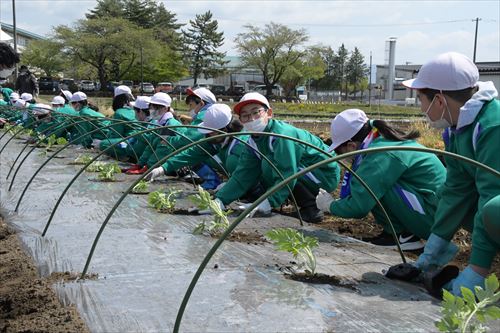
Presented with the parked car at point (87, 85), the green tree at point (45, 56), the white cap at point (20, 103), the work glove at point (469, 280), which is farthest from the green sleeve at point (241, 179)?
the green tree at point (45, 56)

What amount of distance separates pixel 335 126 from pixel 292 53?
5712 cm

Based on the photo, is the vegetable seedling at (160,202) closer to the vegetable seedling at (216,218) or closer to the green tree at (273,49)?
the vegetable seedling at (216,218)

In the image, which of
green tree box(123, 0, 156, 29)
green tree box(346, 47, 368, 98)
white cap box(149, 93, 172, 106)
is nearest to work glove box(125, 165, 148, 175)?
white cap box(149, 93, 172, 106)

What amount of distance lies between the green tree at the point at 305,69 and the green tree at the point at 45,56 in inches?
868

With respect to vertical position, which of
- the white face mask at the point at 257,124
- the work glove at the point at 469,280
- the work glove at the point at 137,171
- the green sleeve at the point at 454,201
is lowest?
the work glove at the point at 137,171

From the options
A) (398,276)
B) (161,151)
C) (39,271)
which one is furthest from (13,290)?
(161,151)

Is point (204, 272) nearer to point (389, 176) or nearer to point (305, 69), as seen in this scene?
point (389, 176)

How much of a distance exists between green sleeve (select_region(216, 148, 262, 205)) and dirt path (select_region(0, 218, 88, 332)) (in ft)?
7.06

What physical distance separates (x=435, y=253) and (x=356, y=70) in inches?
3426

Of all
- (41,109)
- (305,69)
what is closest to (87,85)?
(305,69)

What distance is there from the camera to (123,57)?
5112 centimetres

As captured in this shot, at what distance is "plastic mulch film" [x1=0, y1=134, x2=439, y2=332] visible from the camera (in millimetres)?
2756

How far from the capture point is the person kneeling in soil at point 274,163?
5.14 m

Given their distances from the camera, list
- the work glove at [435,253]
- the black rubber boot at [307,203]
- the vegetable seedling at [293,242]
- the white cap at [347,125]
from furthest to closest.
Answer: the black rubber boot at [307,203], the white cap at [347,125], the work glove at [435,253], the vegetable seedling at [293,242]
